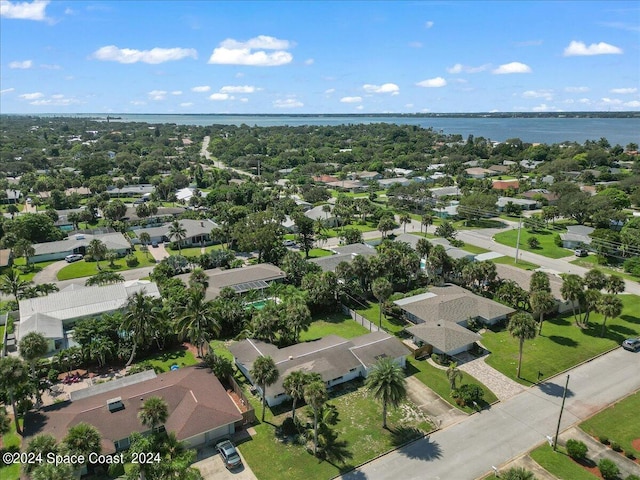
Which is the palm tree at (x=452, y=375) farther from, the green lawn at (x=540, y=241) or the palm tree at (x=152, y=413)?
the green lawn at (x=540, y=241)

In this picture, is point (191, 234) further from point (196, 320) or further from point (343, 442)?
point (343, 442)

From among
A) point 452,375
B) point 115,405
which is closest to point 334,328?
point 452,375

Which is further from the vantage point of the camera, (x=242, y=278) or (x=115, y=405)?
(x=242, y=278)

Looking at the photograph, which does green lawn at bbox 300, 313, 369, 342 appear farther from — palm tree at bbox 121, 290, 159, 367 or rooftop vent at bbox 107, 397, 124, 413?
rooftop vent at bbox 107, 397, 124, 413

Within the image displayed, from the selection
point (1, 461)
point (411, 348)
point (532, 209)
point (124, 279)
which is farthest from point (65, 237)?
point (532, 209)

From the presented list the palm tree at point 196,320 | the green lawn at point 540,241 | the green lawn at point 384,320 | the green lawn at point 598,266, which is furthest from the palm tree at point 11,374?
the green lawn at point 540,241

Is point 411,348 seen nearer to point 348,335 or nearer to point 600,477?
point 348,335

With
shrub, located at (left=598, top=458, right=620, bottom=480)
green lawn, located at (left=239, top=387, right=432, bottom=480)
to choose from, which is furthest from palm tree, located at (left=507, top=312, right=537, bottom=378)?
shrub, located at (left=598, top=458, right=620, bottom=480)
